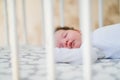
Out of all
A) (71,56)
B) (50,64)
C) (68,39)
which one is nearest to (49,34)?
(50,64)

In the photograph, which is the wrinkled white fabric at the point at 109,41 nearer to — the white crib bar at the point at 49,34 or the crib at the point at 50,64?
the crib at the point at 50,64

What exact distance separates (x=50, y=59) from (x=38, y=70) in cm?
24

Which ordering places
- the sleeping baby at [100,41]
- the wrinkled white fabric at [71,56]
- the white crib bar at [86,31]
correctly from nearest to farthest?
the white crib bar at [86,31]
the wrinkled white fabric at [71,56]
the sleeping baby at [100,41]

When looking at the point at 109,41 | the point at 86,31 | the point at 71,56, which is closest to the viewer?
the point at 86,31

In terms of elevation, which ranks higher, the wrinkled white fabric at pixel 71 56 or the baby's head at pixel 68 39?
the baby's head at pixel 68 39

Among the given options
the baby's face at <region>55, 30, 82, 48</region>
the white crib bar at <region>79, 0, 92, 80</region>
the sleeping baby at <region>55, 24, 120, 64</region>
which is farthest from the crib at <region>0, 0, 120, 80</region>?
the baby's face at <region>55, 30, 82, 48</region>

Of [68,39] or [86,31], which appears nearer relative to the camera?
[86,31]

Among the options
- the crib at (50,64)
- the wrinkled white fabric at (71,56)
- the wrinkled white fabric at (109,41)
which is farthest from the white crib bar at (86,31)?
the wrinkled white fabric at (109,41)

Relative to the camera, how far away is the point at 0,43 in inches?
74.0

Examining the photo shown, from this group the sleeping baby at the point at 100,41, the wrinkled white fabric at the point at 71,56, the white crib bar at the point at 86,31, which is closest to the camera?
the white crib bar at the point at 86,31

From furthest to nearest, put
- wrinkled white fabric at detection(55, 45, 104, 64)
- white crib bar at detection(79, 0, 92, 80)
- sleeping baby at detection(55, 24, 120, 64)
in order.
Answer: sleeping baby at detection(55, 24, 120, 64), wrinkled white fabric at detection(55, 45, 104, 64), white crib bar at detection(79, 0, 92, 80)

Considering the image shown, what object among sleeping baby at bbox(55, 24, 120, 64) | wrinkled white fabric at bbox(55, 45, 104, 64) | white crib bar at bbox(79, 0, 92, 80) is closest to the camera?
white crib bar at bbox(79, 0, 92, 80)

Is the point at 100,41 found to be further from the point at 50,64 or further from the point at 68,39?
the point at 50,64

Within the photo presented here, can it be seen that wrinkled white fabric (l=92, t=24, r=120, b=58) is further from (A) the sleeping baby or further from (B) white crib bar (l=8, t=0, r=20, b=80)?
(B) white crib bar (l=8, t=0, r=20, b=80)
